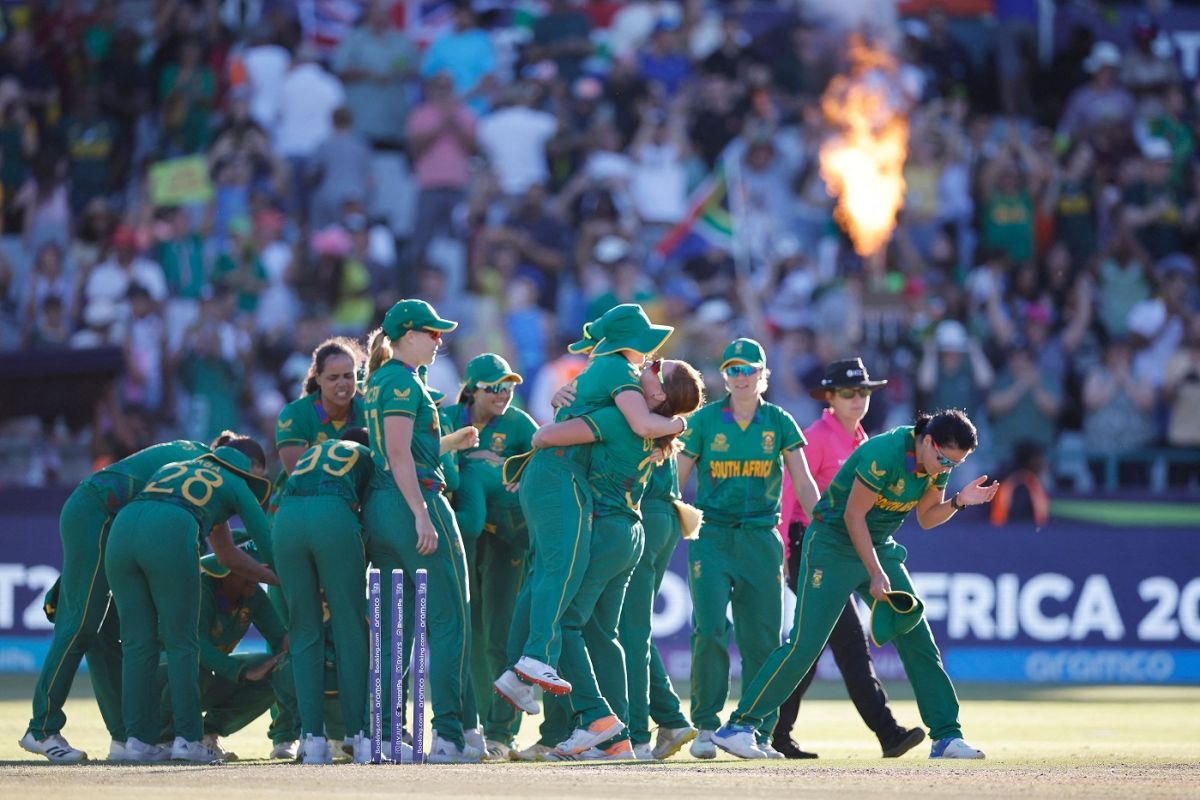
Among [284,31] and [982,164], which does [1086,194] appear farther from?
[284,31]

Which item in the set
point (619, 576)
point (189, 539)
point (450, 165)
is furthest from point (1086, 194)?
point (189, 539)

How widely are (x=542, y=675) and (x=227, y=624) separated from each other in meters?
2.26

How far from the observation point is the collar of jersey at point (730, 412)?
1189 centimetres

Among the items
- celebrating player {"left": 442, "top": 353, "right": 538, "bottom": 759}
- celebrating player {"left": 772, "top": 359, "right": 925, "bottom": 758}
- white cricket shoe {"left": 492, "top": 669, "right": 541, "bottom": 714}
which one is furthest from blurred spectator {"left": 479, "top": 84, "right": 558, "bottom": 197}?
Answer: white cricket shoe {"left": 492, "top": 669, "right": 541, "bottom": 714}

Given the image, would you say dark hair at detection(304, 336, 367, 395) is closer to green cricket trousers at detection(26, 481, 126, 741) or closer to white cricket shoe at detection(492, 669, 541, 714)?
green cricket trousers at detection(26, 481, 126, 741)

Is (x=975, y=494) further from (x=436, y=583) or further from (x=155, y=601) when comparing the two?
(x=155, y=601)

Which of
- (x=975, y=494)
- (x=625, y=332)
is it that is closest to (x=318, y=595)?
(x=625, y=332)

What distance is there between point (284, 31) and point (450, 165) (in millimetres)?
3218

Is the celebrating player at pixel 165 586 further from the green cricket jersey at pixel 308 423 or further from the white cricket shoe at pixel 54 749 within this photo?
the green cricket jersey at pixel 308 423

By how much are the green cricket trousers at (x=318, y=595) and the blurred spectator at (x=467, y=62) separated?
13445mm

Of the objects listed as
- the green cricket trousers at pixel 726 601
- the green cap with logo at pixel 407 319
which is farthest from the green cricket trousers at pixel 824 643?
the green cap with logo at pixel 407 319

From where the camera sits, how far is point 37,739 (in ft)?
35.8

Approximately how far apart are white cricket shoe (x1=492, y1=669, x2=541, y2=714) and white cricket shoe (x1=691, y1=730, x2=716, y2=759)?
4.22 ft

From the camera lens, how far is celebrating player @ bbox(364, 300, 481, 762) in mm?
10461
